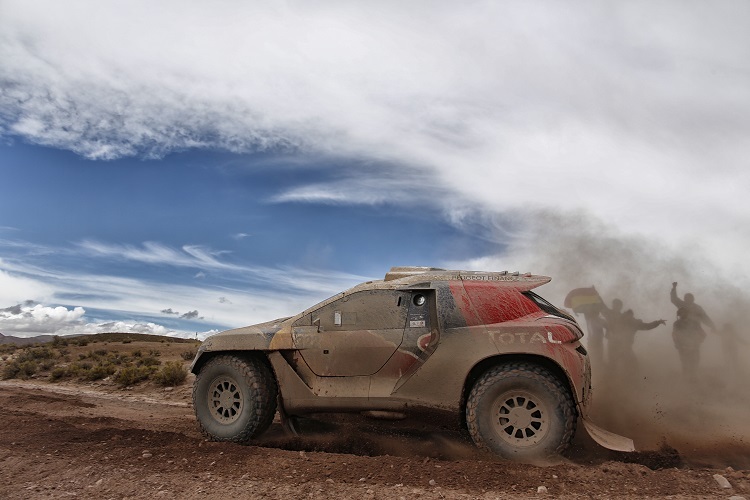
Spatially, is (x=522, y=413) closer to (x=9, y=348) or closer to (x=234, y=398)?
(x=234, y=398)

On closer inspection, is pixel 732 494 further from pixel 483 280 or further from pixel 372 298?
pixel 372 298

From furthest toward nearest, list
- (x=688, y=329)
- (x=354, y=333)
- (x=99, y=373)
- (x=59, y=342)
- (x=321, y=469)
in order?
1. (x=59, y=342)
2. (x=99, y=373)
3. (x=688, y=329)
4. (x=354, y=333)
5. (x=321, y=469)

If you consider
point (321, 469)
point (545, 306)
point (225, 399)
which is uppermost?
point (545, 306)

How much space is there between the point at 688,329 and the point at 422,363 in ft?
24.0

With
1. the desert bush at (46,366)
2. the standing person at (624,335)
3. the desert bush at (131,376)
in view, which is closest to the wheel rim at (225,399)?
the standing person at (624,335)

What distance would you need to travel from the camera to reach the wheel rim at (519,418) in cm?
515

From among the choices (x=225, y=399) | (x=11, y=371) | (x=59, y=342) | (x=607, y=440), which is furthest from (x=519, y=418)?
(x=59, y=342)

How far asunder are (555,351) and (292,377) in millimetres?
2816

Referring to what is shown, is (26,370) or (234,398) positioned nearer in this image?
(234,398)

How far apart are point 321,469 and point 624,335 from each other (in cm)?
780

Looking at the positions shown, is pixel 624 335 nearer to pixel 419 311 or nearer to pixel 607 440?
pixel 607 440

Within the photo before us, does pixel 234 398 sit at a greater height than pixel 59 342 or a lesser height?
A: lesser

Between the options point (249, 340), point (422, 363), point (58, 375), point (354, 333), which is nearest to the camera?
point (422, 363)

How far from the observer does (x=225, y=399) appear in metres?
6.22
